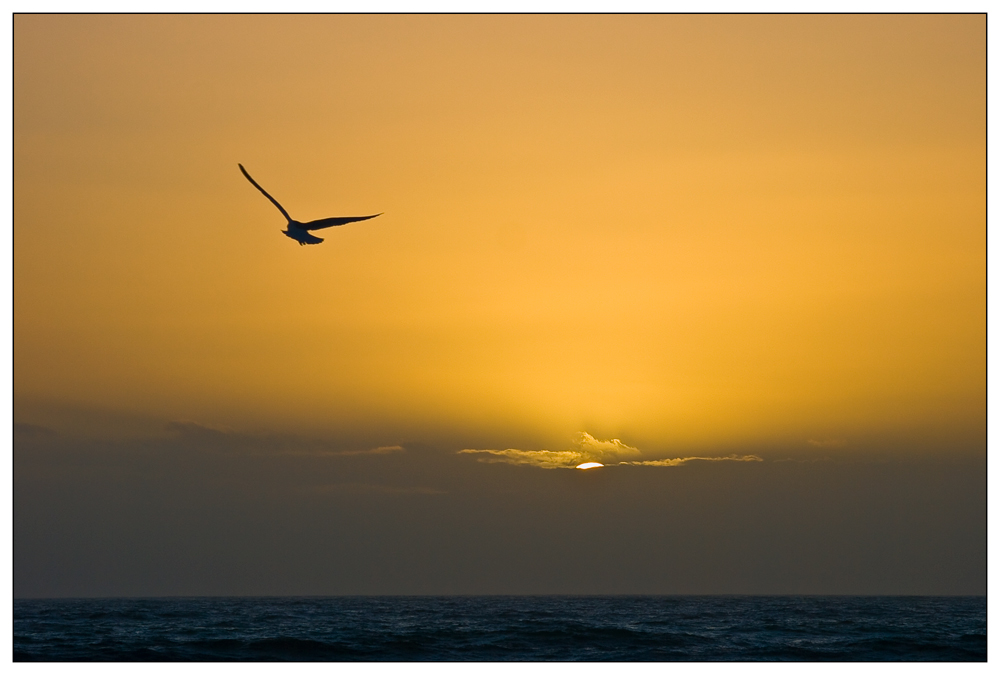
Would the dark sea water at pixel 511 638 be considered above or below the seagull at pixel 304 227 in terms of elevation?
below

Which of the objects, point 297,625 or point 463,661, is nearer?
point 463,661

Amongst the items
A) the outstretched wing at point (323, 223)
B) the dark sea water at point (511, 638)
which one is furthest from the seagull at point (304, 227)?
the dark sea water at point (511, 638)

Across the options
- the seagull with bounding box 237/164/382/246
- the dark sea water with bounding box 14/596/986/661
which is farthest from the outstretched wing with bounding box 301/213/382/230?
the dark sea water with bounding box 14/596/986/661

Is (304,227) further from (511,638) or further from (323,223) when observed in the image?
(511,638)

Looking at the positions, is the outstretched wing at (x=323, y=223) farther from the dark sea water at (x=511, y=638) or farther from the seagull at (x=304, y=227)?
the dark sea water at (x=511, y=638)

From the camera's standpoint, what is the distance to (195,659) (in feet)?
143

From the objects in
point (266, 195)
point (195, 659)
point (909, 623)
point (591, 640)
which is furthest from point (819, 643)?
point (266, 195)

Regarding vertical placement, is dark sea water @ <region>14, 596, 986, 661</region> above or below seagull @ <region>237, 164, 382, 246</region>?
below

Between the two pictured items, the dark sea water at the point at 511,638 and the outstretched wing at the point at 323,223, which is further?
the dark sea water at the point at 511,638

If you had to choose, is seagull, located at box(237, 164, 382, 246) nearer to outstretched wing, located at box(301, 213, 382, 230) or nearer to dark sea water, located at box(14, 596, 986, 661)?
A: outstretched wing, located at box(301, 213, 382, 230)

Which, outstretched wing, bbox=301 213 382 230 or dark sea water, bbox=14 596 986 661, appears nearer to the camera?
outstretched wing, bbox=301 213 382 230

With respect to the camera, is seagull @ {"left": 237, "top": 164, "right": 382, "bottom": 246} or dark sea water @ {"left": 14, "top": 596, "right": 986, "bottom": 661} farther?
dark sea water @ {"left": 14, "top": 596, "right": 986, "bottom": 661}

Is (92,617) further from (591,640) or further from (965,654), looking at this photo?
(965,654)

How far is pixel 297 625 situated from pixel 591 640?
683 inches
